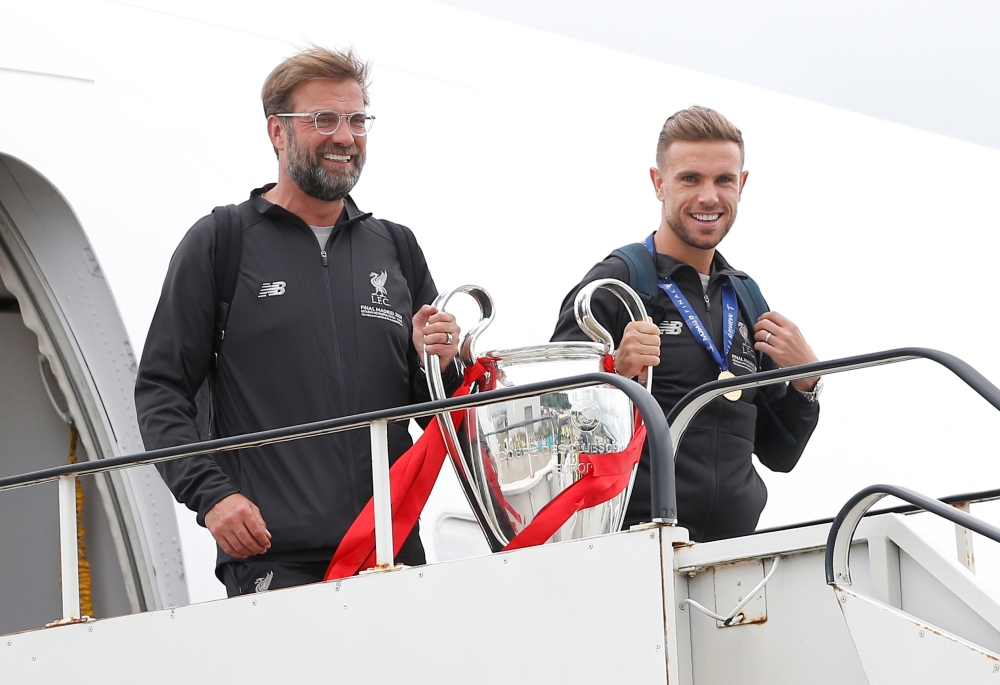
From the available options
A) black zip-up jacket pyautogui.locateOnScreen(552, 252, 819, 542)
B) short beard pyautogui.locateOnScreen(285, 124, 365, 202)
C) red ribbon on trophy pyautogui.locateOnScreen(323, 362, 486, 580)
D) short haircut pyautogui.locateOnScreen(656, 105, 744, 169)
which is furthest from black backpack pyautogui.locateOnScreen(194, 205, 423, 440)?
short haircut pyautogui.locateOnScreen(656, 105, 744, 169)

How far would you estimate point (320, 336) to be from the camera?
3818 millimetres

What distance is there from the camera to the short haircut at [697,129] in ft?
13.9

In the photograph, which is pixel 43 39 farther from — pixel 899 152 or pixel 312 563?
pixel 899 152

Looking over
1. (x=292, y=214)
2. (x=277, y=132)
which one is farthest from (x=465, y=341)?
(x=277, y=132)

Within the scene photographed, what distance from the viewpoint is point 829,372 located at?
3.22 metres

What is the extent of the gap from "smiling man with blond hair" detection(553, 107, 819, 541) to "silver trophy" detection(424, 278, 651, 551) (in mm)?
154

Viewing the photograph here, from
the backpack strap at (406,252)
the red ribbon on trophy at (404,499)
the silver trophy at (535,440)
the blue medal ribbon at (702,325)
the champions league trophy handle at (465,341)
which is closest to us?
the silver trophy at (535,440)

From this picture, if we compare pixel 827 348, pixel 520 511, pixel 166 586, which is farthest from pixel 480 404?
pixel 827 348

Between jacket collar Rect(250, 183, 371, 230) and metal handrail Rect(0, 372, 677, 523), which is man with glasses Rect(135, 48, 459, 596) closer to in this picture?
jacket collar Rect(250, 183, 371, 230)

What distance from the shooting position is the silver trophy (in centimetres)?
335

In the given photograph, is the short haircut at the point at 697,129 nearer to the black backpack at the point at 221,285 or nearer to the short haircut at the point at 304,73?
the short haircut at the point at 304,73

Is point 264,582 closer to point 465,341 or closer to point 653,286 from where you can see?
point 465,341

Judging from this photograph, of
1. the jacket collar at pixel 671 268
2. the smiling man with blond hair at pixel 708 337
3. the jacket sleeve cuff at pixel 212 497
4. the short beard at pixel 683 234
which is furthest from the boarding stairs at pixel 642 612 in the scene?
the short beard at pixel 683 234

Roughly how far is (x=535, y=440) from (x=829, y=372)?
77cm
